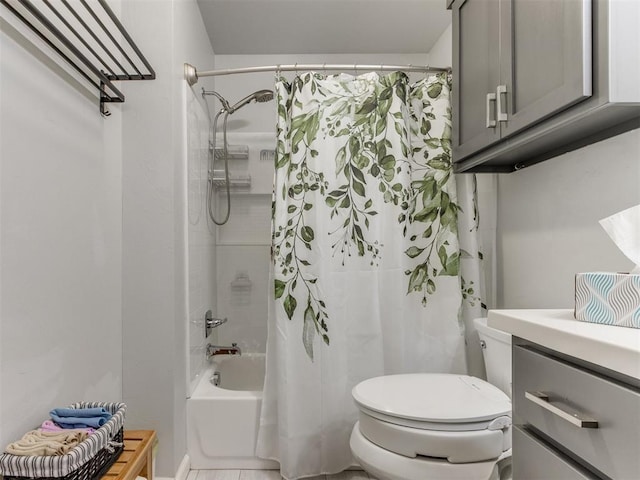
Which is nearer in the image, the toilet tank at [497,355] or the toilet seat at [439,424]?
the toilet seat at [439,424]

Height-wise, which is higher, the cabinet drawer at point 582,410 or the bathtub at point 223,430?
the cabinet drawer at point 582,410

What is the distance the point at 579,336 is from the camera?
658 mm

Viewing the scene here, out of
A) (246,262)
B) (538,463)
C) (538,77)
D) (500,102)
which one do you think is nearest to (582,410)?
(538,463)

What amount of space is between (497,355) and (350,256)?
0.71m

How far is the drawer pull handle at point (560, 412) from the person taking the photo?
64 cm

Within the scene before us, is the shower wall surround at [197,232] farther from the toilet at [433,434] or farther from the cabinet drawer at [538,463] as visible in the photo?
the cabinet drawer at [538,463]

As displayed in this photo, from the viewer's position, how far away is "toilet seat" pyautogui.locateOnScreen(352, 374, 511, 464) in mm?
1241

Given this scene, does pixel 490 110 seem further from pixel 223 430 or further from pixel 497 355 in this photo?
pixel 223 430

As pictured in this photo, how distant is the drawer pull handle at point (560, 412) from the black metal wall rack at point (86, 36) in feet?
4.39

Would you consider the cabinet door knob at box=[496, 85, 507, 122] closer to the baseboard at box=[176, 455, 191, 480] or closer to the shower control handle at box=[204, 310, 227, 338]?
the shower control handle at box=[204, 310, 227, 338]

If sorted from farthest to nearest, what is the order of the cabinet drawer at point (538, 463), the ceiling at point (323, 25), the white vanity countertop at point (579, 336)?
the ceiling at point (323, 25) → the cabinet drawer at point (538, 463) → the white vanity countertop at point (579, 336)

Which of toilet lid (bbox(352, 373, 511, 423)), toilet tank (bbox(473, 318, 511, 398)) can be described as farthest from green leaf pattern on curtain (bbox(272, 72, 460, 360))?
toilet lid (bbox(352, 373, 511, 423))

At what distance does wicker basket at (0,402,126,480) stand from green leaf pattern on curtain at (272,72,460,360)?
80 centimetres

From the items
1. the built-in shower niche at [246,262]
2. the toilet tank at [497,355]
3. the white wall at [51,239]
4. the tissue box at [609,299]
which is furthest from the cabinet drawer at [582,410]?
the built-in shower niche at [246,262]
